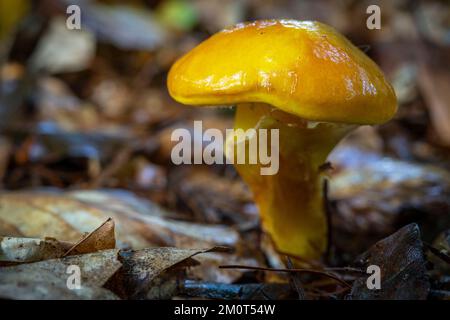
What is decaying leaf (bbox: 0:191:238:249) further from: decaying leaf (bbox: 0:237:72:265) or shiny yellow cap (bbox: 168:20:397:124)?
shiny yellow cap (bbox: 168:20:397:124)

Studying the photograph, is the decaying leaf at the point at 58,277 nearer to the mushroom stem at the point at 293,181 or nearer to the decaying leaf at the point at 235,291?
the decaying leaf at the point at 235,291

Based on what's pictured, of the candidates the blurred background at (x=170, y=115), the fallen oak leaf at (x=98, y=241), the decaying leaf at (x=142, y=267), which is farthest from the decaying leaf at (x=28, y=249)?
the blurred background at (x=170, y=115)

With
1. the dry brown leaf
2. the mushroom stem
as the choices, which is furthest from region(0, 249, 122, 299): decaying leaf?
the mushroom stem

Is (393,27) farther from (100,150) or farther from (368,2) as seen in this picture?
(100,150)

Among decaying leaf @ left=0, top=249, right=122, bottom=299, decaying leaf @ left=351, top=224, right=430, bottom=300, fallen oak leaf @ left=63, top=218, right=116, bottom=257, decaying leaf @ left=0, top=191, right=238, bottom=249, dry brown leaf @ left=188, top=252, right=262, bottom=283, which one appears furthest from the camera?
decaying leaf @ left=0, top=191, right=238, bottom=249

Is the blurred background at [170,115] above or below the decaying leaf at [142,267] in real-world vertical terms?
above
